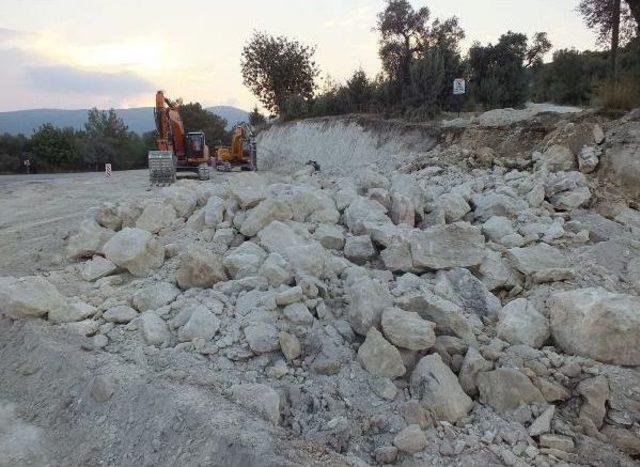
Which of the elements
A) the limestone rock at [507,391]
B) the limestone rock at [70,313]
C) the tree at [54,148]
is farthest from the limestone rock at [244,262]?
the tree at [54,148]

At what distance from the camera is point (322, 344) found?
3.09 metres

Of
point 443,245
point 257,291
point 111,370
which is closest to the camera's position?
point 111,370

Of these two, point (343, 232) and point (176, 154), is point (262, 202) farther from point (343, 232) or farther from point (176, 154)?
point (176, 154)

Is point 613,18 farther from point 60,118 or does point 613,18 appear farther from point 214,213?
point 60,118

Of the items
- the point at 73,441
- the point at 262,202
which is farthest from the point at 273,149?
the point at 73,441

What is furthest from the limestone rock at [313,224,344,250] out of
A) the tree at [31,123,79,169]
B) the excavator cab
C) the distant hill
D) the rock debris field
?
the distant hill

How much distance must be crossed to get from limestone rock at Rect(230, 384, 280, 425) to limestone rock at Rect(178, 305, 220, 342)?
56cm

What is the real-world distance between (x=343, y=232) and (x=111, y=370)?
102 inches

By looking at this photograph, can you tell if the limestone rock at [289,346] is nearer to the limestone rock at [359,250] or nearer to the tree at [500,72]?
the limestone rock at [359,250]

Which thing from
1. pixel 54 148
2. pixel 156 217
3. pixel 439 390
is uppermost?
pixel 54 148

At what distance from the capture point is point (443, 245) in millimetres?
4086

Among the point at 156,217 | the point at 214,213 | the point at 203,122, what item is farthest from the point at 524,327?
the point at 203,122

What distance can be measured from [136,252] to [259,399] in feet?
7.48

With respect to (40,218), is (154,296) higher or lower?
lower
